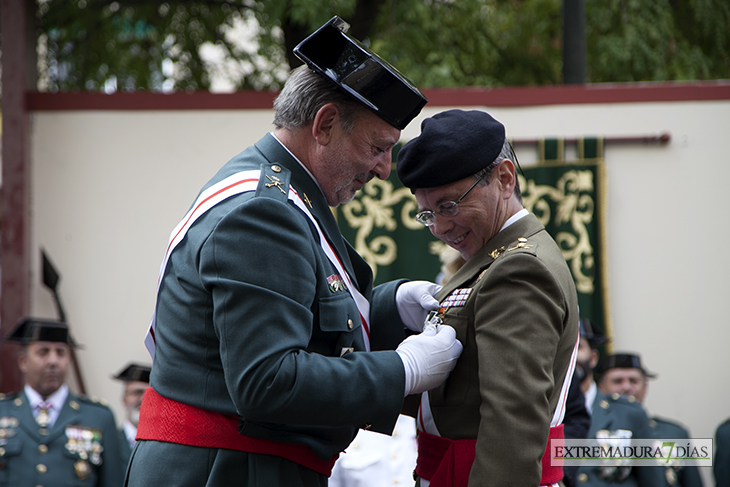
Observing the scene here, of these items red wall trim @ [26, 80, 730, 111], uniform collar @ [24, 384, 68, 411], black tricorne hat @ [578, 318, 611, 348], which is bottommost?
uniform collar @ [24, 384, 68, 411]

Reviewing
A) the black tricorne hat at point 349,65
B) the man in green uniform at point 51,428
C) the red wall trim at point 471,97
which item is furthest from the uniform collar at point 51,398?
the black tricorne hat at point 349,65

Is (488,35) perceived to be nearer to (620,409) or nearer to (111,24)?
(111,24)

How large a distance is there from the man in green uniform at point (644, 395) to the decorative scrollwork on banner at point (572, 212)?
19.5 inches

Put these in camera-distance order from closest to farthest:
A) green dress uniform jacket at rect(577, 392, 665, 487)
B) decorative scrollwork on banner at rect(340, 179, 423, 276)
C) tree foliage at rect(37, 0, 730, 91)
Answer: green dress uniform jacket at rect(577, 392, 665, 487), decorative scrollwork on banner at rect(340, 179, 423, 276), tree foliage at rect(37, 0, 730, 91)

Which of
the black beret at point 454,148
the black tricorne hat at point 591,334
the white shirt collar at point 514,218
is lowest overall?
the black tricorne hat at point 591,334

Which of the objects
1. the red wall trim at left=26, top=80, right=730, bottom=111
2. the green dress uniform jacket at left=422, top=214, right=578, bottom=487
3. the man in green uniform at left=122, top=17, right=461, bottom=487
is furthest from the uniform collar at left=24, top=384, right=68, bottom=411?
the green dress uniform jacket at left=422, top=214, right=578, bottom=487

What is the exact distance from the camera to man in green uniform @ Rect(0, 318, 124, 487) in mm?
4516

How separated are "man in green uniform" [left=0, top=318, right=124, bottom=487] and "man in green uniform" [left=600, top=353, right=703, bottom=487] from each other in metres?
3.22

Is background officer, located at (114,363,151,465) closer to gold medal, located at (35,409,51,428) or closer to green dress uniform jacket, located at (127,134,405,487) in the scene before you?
gold medal, located at (35,409,51,428)

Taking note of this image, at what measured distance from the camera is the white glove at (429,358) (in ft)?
5.47

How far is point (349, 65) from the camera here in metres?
1.79

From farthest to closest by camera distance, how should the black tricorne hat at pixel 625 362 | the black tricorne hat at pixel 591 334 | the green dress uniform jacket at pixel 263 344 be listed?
the black tricorne hat at pixel 625 362, the black tricorne hat at pixel 591 334, the green dress uniform jacket at pixel 263 344

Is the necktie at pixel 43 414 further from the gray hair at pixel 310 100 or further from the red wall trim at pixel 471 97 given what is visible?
the gray hair at pixel 310 100

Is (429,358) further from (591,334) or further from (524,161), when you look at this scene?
(524,161)
